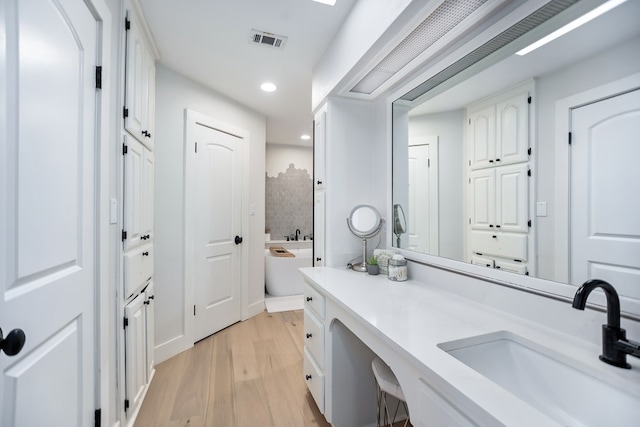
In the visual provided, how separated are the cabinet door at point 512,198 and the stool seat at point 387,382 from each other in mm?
794

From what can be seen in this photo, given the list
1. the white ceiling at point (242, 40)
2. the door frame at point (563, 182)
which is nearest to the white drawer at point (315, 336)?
the door frame at point (563, 182)

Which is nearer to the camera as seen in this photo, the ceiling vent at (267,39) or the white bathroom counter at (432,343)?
the white bathroom counter at (432,343)

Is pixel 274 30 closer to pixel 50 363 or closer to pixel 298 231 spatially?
pixel 50 363

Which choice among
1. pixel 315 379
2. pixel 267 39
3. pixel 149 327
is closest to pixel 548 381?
pixel 315 379

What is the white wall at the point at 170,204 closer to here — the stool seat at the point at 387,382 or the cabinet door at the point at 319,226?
the cabinet door at the point at 319,226

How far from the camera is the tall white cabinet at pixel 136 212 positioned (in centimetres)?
153

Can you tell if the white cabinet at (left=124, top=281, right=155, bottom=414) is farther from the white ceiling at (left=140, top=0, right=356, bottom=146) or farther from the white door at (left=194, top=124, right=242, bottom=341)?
the white ceiling at (left=140, top=0, right=356, bottom=146)

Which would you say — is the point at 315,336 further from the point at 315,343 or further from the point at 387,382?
the point at 387,382

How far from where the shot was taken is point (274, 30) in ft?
6.25

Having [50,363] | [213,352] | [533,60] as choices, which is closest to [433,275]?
[533,60]

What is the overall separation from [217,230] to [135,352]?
1.38 metres

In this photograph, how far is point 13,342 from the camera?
2.28 feet

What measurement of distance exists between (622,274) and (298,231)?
452 centimetres

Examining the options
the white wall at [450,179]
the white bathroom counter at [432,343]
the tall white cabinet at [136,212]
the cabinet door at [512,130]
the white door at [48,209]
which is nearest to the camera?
the white bathroom counter at [432,343]
